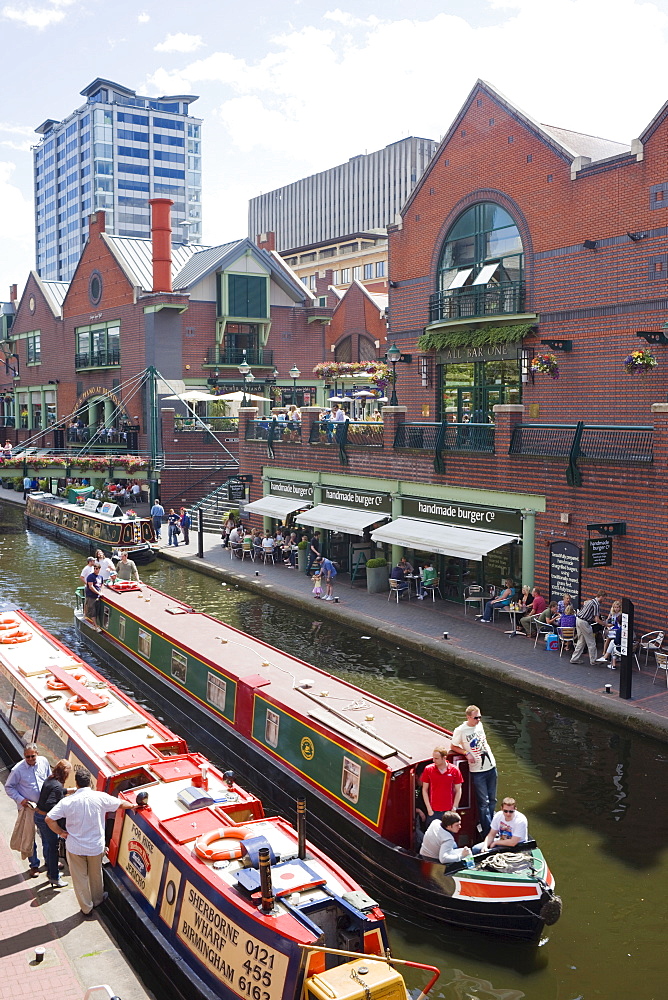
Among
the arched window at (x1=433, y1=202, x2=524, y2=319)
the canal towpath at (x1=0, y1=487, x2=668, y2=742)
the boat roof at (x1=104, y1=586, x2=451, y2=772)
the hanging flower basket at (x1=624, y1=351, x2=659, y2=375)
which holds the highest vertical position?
the arched window at (x1=433, y1=202, x2=524, y2=319)

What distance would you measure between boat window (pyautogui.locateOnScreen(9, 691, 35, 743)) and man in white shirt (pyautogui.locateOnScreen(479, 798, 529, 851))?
7.01 meters

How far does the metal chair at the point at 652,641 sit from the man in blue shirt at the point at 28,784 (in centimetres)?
1185

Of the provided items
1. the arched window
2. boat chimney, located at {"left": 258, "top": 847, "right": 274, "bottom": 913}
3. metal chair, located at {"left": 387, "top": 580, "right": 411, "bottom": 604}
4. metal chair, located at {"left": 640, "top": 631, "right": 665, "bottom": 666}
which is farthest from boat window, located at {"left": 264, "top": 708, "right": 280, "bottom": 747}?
the arched window

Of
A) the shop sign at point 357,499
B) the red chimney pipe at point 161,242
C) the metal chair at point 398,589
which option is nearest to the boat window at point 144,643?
the metal chair at point 398,589

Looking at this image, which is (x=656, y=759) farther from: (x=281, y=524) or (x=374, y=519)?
(x=281, y=524)

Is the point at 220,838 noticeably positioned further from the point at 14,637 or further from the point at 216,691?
the point at 14,637

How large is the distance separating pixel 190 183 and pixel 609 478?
133675 millimetres

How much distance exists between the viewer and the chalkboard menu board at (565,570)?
→ 19594mm

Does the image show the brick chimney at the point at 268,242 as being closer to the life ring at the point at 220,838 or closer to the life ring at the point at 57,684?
the life ring at the point at 57,684

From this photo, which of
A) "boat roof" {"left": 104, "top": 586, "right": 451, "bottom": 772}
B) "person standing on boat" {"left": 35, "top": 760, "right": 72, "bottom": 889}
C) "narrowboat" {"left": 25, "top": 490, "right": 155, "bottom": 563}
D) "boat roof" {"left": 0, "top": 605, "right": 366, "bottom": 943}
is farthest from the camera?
"narrowboat" {"left": 25, "top": 490, "right": 155, "bottom": 563}

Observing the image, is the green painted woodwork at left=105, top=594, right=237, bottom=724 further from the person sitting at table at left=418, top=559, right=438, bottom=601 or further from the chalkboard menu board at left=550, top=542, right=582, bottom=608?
the chalkboard menu board at left=550, top=542, right=582, bottom=608

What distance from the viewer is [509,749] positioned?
14.5 meters

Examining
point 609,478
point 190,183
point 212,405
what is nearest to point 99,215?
point 212,405

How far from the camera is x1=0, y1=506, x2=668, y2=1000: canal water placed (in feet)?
29.6
